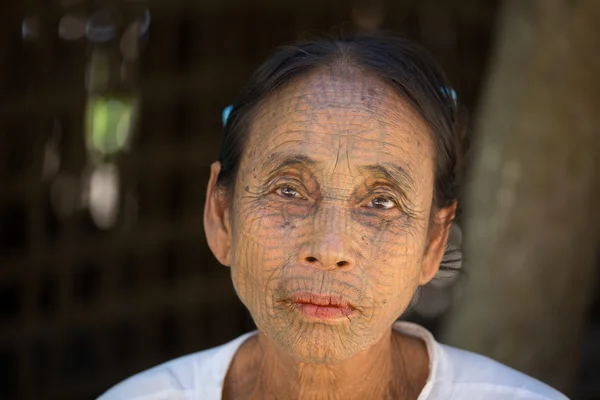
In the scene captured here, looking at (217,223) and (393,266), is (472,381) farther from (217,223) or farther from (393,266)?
(217,223)

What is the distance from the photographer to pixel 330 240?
2182 mm

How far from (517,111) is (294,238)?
1867 mm

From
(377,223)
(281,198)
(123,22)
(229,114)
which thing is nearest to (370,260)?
(377,223)

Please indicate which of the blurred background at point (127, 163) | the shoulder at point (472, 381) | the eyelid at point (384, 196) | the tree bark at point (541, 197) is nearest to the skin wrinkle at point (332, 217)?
the eyelid at point (384, 196)

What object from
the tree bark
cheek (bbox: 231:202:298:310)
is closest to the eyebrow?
cheek (bbox: 231:202:298:310)

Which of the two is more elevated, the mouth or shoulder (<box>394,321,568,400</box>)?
the mouth

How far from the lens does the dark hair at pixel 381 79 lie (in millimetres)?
2373

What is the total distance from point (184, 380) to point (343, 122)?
0.83 m

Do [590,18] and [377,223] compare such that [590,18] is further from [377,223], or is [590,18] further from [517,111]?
[377,223]

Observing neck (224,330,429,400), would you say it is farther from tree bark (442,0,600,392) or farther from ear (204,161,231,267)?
tree bark (442,0,600,392)

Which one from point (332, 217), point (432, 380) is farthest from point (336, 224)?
point (432, 380)

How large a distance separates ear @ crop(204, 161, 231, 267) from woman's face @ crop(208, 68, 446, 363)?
0.10 m

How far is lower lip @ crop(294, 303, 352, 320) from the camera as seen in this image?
218 centimetres

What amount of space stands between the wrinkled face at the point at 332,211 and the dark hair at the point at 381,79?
0.11 feet
